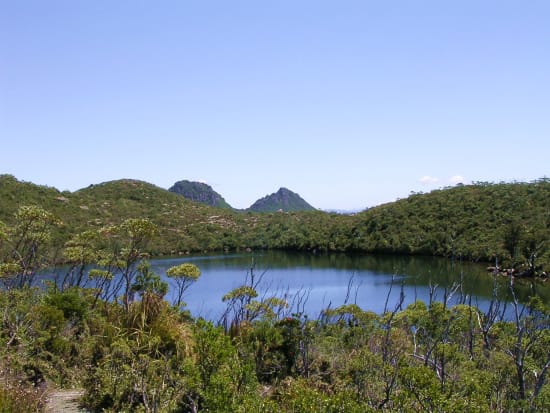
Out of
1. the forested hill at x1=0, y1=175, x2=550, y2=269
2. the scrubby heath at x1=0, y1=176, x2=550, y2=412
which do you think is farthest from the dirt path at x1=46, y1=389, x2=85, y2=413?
the forested hill at x1=0, y1=175, x2=550, y2=269

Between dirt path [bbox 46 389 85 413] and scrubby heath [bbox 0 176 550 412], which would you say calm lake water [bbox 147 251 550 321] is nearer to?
scrubby heath [bbox 0 176 550 412]

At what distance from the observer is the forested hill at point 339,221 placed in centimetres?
5300

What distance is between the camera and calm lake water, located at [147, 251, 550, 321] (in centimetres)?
3206

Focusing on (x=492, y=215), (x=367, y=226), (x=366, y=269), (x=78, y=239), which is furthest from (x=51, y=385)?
(x=367, y=226)

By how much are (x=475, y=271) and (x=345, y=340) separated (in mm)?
36064

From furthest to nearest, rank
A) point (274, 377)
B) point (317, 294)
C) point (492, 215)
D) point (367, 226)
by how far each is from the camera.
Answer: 1. point (367, 226)
2. point (492, 215)
3. point (317, 294)
4. point (274, 377)

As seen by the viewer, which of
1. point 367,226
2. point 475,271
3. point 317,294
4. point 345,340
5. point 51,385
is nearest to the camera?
point 51,385

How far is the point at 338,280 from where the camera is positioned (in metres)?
46.3

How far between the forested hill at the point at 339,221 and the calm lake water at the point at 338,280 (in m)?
3.21

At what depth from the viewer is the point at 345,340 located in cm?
1347

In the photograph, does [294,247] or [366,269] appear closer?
[366,269]

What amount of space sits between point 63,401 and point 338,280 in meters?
40.4

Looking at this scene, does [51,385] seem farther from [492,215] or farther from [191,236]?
[191,236]

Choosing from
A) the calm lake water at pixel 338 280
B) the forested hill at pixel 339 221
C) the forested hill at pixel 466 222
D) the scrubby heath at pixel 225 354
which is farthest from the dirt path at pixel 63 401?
the forested hill at pixel 466 222
